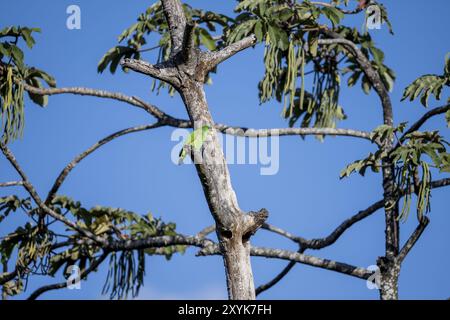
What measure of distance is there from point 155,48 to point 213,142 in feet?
14.7

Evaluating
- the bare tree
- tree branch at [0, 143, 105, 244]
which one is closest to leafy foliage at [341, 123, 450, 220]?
the bare tree

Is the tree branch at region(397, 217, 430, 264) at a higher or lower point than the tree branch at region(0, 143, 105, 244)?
lower

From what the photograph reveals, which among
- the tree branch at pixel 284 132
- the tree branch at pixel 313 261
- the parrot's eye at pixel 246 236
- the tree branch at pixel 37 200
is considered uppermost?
the tree branch at pixel 284 132

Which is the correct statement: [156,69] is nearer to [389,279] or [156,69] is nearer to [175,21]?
[175,21]

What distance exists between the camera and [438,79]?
30.1ft

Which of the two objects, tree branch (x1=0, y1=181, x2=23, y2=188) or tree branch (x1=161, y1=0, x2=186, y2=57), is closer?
tree branch (x1=161, y1=0, x2=186, y2=57)

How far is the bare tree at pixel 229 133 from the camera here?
7.02 meters

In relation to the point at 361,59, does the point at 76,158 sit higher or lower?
lower

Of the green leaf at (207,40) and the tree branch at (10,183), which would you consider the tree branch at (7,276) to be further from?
the green leaf at (207,40)

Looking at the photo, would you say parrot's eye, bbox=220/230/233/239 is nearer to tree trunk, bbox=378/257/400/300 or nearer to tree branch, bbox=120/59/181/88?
tree branch, bbox=120/59/181/88

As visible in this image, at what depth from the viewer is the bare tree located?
7.02 meters

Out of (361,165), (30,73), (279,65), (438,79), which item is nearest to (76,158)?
(30,73)

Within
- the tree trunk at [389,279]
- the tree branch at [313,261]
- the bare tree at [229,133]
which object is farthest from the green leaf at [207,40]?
the tree trunk at [389,279]
